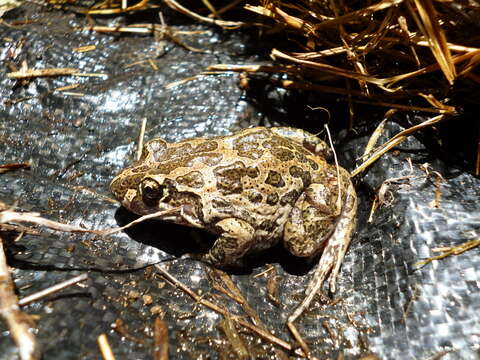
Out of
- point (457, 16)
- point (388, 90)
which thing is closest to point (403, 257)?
point (388, 90)

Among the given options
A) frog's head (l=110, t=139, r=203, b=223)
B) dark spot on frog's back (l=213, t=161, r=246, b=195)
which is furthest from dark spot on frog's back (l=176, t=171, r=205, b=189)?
dark spot on frog's back (l=213, t=161, r=246, b=195)

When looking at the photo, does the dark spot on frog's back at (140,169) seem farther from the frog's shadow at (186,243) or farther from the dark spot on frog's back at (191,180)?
the frog's shadow at (186,243)

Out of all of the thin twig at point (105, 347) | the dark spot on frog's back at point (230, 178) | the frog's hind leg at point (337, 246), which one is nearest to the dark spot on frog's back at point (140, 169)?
the dark spot on frog's back at point (230, 178)

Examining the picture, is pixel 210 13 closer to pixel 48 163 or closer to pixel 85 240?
pixel 48 163

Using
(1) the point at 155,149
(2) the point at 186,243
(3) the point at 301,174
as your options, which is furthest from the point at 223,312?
(1) the point at 155,149

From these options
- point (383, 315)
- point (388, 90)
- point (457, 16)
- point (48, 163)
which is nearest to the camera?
point (383, 315)

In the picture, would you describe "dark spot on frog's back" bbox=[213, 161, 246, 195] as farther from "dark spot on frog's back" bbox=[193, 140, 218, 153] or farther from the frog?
"dark spot on frog's back" bbox=[193, 140, 218, 153]

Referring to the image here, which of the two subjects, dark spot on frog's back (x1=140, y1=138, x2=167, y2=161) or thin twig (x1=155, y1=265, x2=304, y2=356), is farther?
dark spot on frog's back (x1=140, y1=138, x2=167, y2=161)
